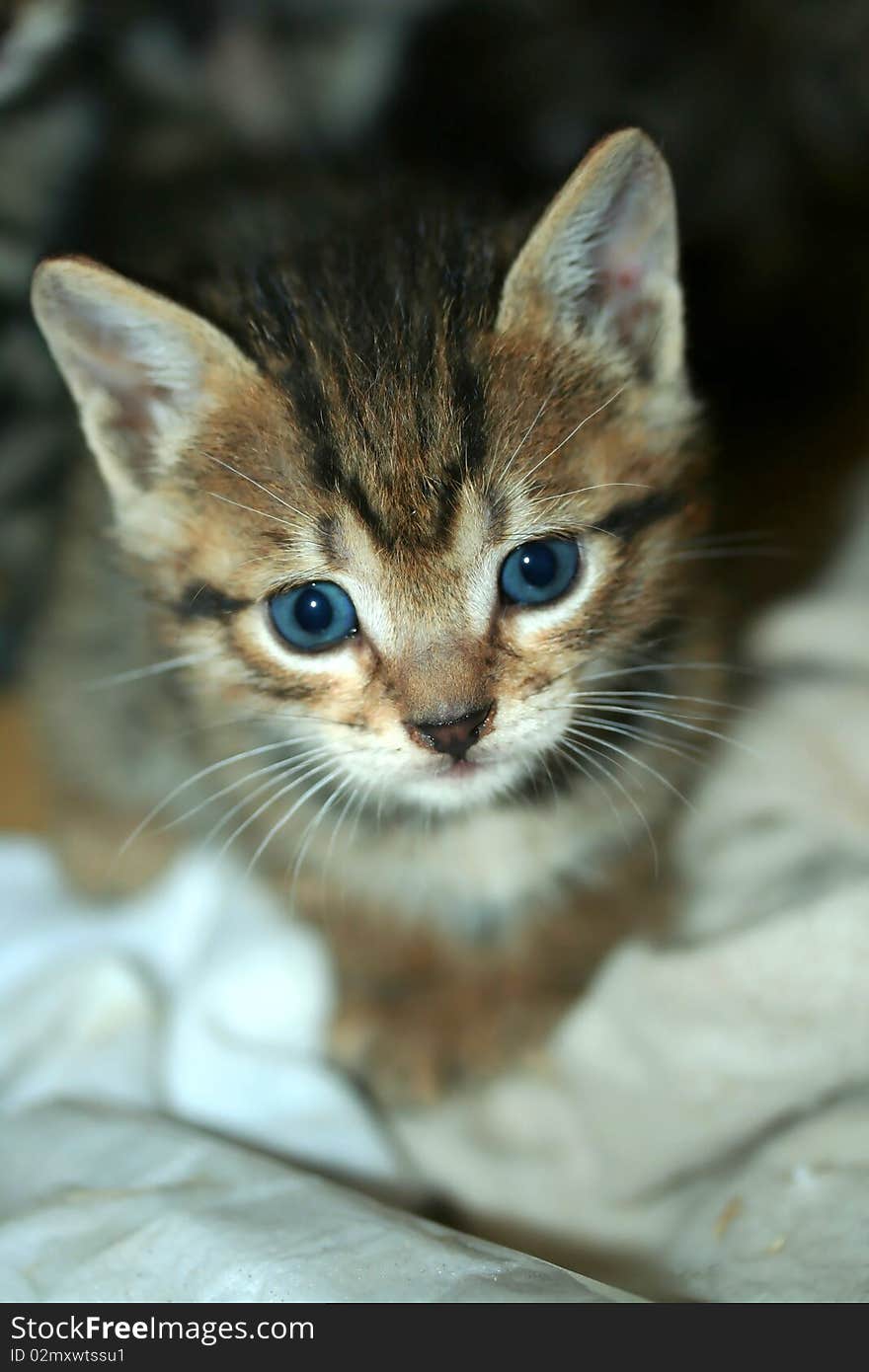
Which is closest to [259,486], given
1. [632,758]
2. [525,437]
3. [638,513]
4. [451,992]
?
[525,437]

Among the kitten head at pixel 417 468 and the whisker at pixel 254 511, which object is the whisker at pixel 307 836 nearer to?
the kitten head at pixel 417 468

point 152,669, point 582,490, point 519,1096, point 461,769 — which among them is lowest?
point 519,1096

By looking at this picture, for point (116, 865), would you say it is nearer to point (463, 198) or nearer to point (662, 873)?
point (662, 873)

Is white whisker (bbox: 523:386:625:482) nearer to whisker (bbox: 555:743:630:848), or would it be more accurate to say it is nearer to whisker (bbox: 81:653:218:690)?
whisker (bbox: 555:743:630:848)

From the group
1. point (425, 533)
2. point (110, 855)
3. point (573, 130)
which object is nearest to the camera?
point (425, 533)

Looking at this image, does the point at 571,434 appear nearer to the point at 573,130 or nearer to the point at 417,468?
the point at 417,468

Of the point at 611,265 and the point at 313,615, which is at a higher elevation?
the point at 611,265

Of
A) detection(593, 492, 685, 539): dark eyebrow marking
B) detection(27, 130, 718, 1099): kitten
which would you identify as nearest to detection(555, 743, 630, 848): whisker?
detection(27, 130, 718, 1099): kitten
